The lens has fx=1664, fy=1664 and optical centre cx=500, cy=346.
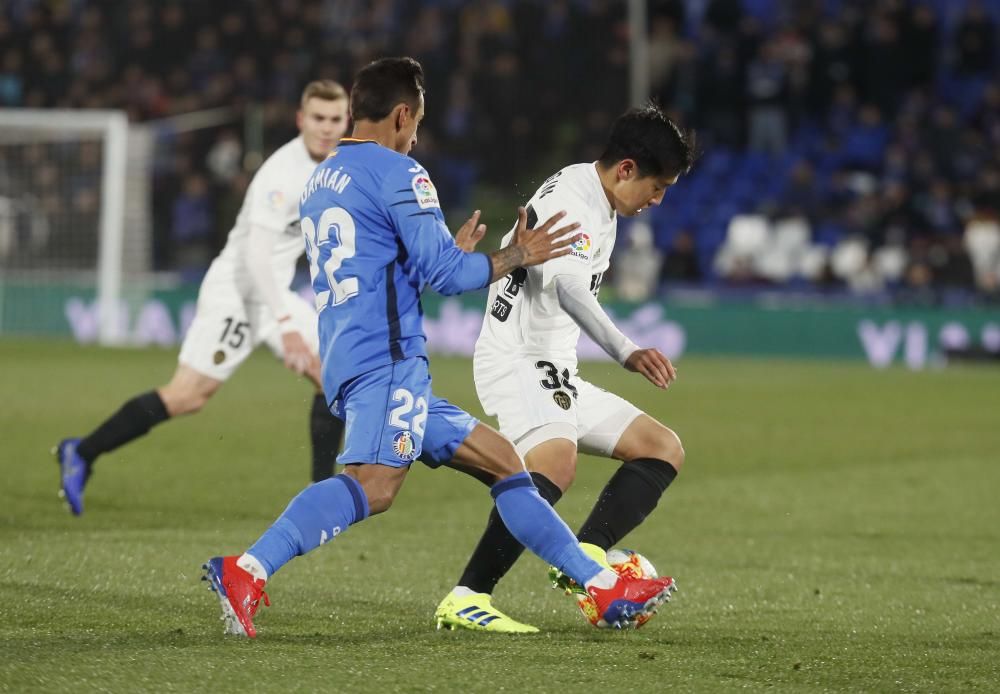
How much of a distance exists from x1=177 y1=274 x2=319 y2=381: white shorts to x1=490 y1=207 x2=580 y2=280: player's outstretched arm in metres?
3.52

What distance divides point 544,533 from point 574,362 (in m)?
0.90

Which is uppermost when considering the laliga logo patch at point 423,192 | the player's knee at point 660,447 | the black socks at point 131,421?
the laliga logo patch at point 423,192

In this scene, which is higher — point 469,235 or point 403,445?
point 469,235

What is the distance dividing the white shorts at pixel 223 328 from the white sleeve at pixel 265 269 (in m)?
0.23

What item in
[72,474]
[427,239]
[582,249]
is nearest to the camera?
[427,239]

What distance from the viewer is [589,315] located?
5.36 meters

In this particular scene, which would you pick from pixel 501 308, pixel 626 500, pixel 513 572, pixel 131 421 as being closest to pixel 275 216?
pixel 131 421

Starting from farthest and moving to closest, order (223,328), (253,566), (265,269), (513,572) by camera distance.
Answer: (223,328)
(265,269)
(513,572)
(253,566)

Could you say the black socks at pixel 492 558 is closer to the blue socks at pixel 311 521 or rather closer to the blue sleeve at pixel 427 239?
the blue socks at pixel 311 521

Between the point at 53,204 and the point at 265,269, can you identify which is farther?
the point at 53,204

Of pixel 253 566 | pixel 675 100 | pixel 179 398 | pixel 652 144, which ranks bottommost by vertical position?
pixel 179 398

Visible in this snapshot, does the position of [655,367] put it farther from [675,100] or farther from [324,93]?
[675,100]

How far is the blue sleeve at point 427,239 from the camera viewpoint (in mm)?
4871

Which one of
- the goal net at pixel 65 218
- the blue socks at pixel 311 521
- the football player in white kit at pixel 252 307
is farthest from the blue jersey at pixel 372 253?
the goal net at pixel 65 218
